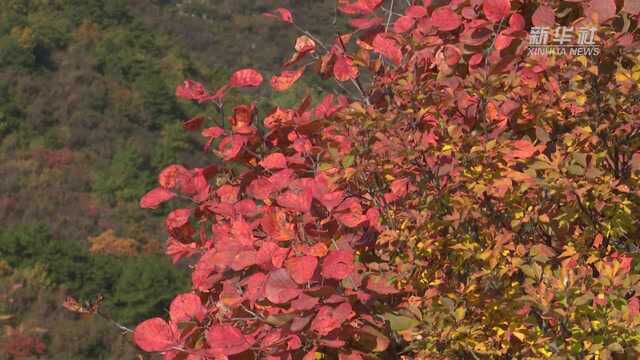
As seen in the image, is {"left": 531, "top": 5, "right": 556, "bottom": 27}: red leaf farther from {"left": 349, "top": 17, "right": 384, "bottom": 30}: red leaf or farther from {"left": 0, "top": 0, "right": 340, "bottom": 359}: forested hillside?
{"left": 0, "top": 0, "right": 340, "bottom": 359}: forested hillside

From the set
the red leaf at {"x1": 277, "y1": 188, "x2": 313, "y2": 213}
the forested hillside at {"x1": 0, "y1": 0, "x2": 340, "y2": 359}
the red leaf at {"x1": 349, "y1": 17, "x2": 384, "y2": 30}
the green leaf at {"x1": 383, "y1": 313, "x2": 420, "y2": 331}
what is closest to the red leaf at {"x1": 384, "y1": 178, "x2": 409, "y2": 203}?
the red leaf at {"x1": 277, "y1": 188, "x2": 313, "y2": 213}

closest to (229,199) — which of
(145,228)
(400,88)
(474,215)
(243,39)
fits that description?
(400,88)

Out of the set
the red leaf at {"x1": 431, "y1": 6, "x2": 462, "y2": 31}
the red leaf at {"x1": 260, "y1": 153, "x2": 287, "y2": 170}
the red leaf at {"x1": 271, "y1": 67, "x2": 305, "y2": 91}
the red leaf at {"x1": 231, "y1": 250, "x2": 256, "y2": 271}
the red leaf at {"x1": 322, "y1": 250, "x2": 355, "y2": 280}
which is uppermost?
the red leaf at {"x1": 431, "y1": 6, "x2": 462, "y2": 31}

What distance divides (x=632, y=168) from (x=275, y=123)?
81cm

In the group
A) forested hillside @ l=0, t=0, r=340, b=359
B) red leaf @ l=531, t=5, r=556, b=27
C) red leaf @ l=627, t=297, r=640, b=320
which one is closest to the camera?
red leaf @ l=627, t=297, r=640, b=320

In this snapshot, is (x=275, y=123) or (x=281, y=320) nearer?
(x=281, y=320)

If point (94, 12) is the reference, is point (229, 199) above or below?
above

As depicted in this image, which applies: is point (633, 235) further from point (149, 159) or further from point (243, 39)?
point (243, 39)

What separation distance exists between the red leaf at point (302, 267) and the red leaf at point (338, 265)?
0.03 meters

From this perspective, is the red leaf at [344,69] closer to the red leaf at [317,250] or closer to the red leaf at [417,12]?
the red leaf at [417,12]

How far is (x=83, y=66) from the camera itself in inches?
891

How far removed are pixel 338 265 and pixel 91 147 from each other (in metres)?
19.1

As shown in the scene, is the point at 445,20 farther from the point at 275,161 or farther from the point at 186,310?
the point at 186,310

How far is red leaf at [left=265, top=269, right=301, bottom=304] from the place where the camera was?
1.46 metres
